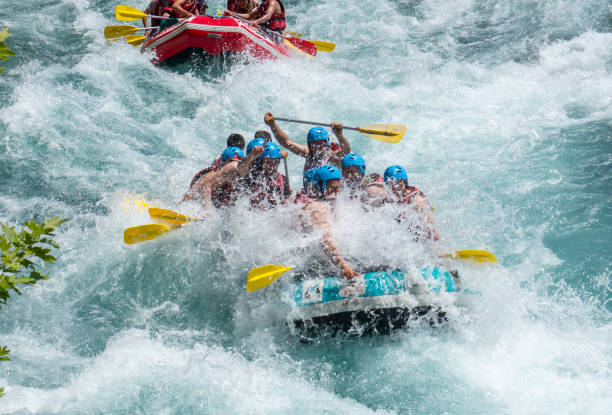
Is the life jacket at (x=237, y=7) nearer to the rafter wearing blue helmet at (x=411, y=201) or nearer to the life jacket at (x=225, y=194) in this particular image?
the life jacket at (x=225, y=194)

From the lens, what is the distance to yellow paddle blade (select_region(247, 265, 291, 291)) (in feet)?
14.8

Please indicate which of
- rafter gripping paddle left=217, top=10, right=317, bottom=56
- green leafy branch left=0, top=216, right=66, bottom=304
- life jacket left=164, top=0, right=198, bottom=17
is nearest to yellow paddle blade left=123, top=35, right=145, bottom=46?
life jacket left=164, top=0, right=198, bottom=17

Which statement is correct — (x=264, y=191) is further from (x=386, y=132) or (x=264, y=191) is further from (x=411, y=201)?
(x=386, y=132)

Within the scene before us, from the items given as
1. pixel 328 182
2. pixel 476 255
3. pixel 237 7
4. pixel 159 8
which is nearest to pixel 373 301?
pixel 476 255

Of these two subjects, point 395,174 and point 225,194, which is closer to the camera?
point 395,174

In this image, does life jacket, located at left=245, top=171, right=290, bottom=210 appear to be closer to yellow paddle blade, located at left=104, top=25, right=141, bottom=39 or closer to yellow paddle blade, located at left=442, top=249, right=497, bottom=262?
yellow paddle blade, located at left=442, top=249, right=497, bottom=262

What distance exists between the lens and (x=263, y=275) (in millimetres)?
4527

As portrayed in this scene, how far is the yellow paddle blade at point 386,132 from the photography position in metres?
6.58

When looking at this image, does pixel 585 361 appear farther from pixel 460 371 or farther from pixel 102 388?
pixel 102 388

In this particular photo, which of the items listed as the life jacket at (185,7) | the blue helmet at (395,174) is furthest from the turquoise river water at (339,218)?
the life jacket at (185,7)

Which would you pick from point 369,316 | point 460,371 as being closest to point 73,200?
point 369,316

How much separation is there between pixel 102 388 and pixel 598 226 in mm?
5112

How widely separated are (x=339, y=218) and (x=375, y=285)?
0.75 metres

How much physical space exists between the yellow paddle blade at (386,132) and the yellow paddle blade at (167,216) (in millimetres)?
2278
